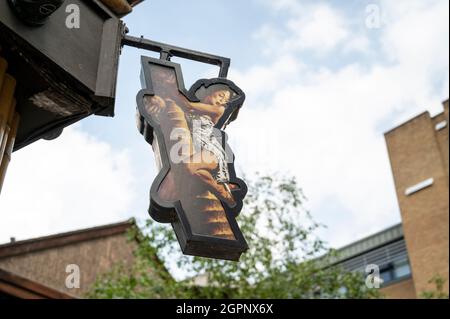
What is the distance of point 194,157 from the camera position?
12.7ft

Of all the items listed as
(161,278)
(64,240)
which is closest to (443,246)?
(161,278)

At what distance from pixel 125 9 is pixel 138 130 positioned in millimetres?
1098

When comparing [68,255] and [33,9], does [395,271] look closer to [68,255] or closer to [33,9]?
[68,255]

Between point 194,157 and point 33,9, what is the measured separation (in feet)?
4.28

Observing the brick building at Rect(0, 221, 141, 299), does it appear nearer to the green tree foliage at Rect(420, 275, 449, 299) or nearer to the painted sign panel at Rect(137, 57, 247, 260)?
the green tree foliage at Rect(420, 275, 449, 299)

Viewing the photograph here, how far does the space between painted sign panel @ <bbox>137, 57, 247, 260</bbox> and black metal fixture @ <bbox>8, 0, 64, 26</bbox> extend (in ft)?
2.50

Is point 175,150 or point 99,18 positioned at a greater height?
point 99,18

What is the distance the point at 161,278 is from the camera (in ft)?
51.9

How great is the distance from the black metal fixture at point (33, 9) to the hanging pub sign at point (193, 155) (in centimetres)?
75

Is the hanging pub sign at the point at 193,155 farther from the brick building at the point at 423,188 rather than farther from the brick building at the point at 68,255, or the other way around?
the brick building at the point at 423,188

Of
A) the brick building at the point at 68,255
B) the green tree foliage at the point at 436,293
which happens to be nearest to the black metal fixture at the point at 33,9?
the green tree foliage at the point at 436,293

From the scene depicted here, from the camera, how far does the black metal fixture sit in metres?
3.75

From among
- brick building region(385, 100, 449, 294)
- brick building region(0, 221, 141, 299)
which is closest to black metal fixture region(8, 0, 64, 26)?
brick building region(0, 221, 141, 299)
